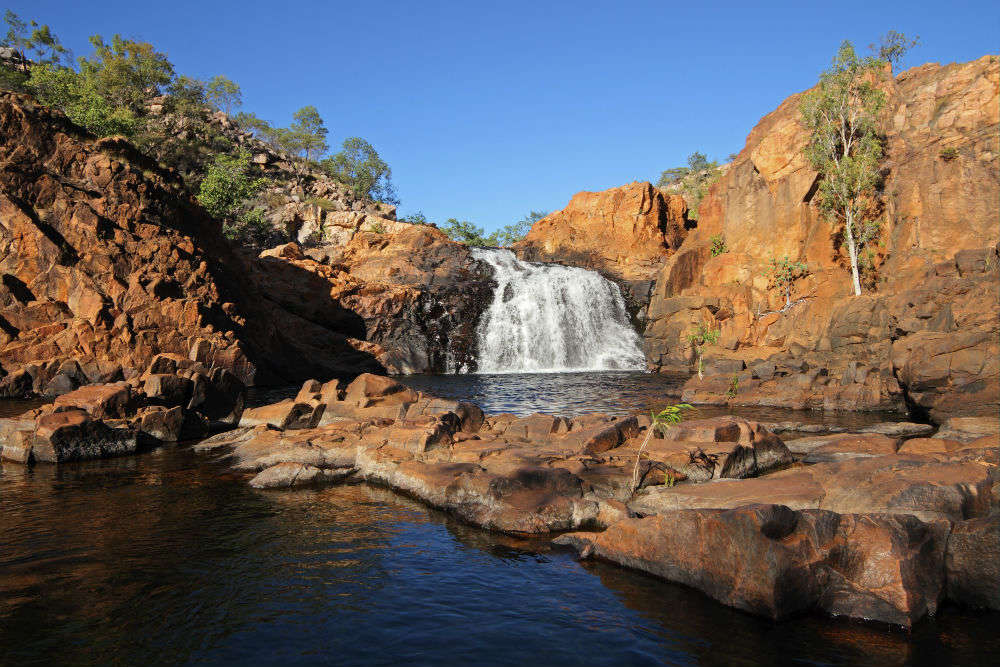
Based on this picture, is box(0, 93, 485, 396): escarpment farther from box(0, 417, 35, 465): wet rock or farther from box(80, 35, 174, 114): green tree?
box(80, 35, 174, 114): green tree

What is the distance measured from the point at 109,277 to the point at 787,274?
128 ft

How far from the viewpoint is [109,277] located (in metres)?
28.4

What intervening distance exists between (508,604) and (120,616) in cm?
487

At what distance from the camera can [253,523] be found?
11.3 meters

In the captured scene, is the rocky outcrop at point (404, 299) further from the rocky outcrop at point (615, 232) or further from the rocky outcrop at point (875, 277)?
the rocky outcrop at point (875, 277)

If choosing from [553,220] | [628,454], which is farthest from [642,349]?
[628,454]

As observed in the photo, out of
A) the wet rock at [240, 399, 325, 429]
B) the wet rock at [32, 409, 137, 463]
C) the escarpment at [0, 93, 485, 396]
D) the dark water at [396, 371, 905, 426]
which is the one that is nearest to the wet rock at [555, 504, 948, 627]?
the wet rock at [240, 399, 325, 429]

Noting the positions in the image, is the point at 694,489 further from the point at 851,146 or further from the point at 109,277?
the point at 851,146

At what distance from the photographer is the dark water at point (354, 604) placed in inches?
263

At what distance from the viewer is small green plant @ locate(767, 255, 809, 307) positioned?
39.8 m

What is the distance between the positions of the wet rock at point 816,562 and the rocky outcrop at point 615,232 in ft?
163

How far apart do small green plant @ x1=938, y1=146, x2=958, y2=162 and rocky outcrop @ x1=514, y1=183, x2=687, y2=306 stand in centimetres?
2570

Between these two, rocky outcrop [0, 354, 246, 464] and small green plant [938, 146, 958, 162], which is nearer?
rocky outcrop [0, 354, 246, 464]

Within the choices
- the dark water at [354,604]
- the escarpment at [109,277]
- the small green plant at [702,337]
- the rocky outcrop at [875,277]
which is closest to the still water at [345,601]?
the dark water at [354,604]
